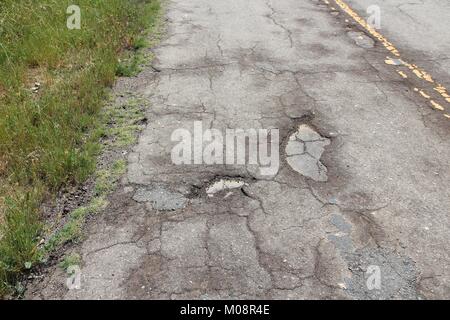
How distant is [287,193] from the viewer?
12.8 feet

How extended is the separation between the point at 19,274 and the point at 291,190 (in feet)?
7.47

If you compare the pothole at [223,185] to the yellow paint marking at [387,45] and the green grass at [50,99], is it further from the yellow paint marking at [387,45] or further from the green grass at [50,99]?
the yellow paint marking at [387,45]

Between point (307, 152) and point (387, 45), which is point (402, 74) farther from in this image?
point (307, 152)

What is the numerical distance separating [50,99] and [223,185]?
249 cm

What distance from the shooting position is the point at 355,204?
3.79 metres

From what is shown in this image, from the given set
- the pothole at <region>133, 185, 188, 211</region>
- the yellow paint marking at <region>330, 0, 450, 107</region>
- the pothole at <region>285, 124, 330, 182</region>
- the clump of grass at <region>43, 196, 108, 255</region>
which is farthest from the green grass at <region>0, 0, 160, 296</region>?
the yellow paint marking at <region>330, 0, 450, 107</region>

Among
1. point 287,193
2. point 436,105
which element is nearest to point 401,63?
point 436,105

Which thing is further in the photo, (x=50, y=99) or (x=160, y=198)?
(x=50, y=99)

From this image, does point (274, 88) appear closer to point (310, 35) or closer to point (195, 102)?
point (195, 102)

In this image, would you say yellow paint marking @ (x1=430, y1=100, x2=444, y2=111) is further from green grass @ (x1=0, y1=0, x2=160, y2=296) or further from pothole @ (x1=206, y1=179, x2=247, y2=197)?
green grass @ (x1=0, y1=0, x2=160, y2=296)

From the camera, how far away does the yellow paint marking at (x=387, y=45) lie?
5750 mm

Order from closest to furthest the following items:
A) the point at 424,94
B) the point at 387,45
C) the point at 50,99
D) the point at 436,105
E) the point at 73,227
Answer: the point at 73,227
the point at 50,99
the point at 436,105
the point at 424,94
the point at 387,45

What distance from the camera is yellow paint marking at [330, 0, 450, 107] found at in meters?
5.75

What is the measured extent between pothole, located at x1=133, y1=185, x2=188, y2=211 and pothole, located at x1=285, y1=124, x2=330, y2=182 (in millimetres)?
1160
